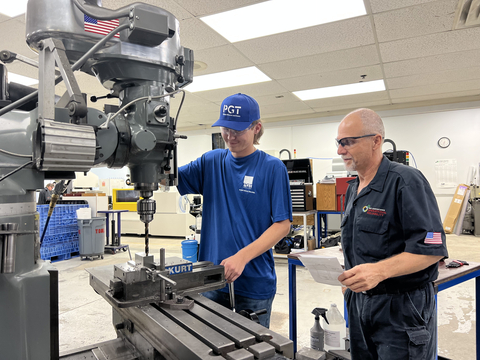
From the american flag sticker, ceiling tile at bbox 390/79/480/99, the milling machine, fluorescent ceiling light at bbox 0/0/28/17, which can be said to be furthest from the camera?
ceiling tile at bbox 390/79/480/99

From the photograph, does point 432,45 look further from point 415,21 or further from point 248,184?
point 248,184

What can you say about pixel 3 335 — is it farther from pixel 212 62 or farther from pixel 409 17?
pixel 212 62

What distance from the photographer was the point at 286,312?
112 inches

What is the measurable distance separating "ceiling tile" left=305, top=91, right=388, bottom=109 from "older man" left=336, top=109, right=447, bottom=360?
16.7ft

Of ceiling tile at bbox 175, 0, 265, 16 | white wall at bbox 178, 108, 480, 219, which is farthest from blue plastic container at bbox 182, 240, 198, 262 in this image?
white wall at bbox 178, 108, 480, 219

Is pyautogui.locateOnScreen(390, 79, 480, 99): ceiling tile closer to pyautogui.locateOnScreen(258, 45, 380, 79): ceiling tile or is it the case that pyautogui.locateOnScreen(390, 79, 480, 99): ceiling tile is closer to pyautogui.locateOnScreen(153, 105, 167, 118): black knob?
pyautogui.locateOnScreen(258, 45, 380, 79): ceiling tile

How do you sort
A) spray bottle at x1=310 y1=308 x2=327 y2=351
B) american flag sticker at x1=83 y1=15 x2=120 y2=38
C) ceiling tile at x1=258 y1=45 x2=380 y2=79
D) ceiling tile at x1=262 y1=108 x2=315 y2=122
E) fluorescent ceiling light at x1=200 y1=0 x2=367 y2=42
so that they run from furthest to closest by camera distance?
ceiling tile at x1=262 y1=108 x2=315 y2=122 → ceiling tile at x1=258 y1=45 x2=380 y2=79 → fluorescent ceiling light at x1=200 y1=0 x2=367 y2=42 → spray bottle at x1=310 y1=308 x2=327 y2=351 → american flag sticker at x1=83 y1=15 x2=120 y2=38

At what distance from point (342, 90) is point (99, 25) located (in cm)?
543

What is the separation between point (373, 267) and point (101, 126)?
0.93 m

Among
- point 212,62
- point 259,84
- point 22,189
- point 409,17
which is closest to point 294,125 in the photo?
point 259,84

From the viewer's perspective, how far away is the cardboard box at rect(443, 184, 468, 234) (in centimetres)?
627

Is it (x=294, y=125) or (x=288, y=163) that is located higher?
(x=294, y=125)

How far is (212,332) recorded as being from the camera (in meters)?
0.72

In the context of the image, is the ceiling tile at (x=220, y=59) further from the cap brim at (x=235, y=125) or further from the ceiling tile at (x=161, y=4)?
the cap brim at (x=235, y=125)
